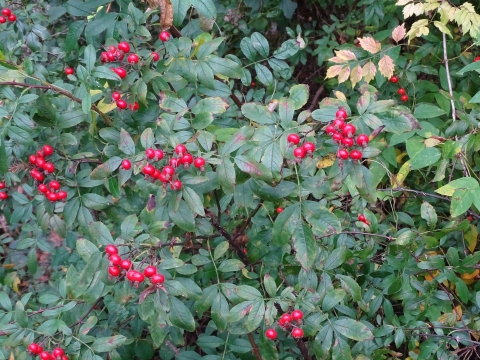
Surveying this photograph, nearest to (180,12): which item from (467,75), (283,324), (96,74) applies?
(96,74)

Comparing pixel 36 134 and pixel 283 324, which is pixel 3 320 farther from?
pixel 283 324

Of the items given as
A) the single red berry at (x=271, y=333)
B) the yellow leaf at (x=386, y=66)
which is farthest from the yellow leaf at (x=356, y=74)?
the single red berry at (x=271, y=333)

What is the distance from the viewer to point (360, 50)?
99.4 inches

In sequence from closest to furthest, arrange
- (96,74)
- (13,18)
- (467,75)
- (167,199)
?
(167,199)
(96,74)
(13,18)
(467,75)

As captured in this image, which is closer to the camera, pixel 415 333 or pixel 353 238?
pixel 415 333

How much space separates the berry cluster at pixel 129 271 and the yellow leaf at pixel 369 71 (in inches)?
60.0

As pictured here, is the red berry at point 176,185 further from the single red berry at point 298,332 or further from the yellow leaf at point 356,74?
the yellow leaf at point 356,74

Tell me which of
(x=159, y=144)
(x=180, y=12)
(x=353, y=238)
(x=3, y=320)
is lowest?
(x=3, y=320)

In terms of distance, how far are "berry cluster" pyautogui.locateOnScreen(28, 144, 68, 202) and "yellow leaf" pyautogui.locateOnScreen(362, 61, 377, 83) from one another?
1.52m

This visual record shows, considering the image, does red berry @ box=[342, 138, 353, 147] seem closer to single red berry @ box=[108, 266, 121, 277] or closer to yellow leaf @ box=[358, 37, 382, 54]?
single red berry @ box=[108, 266, 121, 277]

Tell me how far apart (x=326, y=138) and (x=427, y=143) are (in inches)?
22.3

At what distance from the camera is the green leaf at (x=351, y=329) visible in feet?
5.14

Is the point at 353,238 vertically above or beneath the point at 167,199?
beneath

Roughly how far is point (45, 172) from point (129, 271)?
2.05 ft
